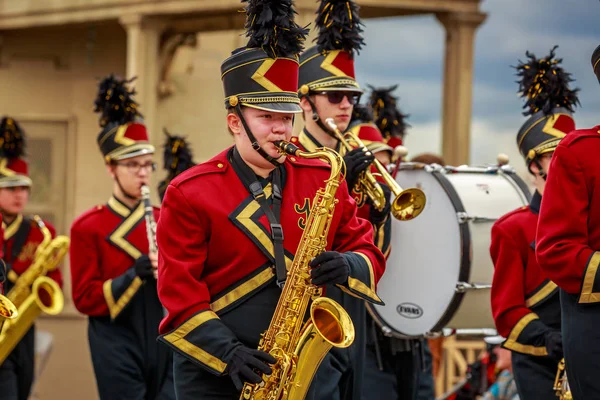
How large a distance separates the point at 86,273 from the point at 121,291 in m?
0.34

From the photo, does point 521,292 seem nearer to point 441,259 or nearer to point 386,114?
point 441,259

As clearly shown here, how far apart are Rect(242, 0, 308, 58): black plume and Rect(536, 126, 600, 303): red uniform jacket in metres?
1.18

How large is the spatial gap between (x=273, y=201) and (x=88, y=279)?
3.03 meters

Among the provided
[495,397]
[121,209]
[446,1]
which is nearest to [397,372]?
[121,209]

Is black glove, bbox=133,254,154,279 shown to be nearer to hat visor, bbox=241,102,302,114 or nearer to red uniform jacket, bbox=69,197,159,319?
red uniform jacket, bbox=69,197,159,319

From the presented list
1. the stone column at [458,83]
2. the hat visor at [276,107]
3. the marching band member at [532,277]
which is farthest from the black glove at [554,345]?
the stone column at [458,83]

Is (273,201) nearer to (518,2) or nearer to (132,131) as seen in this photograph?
(132,131)

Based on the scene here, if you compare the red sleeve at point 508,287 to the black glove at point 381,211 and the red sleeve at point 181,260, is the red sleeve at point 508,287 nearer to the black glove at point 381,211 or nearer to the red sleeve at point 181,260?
the black glove at point 381,211

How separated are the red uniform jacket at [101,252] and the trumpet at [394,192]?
69.4 inches

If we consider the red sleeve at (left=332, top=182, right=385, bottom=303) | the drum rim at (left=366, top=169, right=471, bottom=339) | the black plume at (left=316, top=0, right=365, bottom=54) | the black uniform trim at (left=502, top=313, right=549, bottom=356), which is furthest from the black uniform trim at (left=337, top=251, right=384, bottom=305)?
the drum rim at (left=366, top=169, right=471, bottom=339)

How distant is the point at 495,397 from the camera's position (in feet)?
33.2

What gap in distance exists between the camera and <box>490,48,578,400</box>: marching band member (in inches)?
249

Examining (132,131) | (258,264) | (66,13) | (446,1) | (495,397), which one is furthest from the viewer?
(66,13)

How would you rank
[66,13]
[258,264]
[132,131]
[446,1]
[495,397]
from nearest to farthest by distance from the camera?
[258,264], [132,131], [495,397], [446,1], [66,13]
